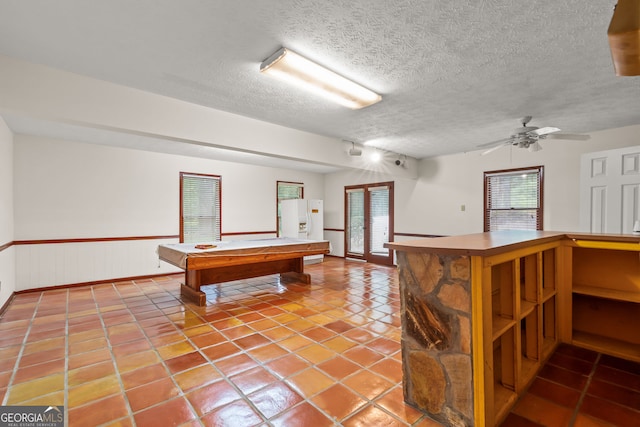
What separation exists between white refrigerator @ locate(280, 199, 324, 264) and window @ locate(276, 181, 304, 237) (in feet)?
0.39

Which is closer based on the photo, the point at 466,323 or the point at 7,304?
the point at 466,323

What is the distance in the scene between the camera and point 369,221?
769 centimetres

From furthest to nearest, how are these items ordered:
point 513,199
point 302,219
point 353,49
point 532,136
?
point 302,219 → point 513,199 → point 532,136 → point 353,49

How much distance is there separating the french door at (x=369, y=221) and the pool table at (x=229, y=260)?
2571mm

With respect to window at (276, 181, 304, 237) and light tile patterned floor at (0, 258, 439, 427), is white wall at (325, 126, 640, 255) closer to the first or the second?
window at (276, 181, 304, 237)

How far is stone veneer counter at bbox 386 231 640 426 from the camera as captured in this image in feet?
5.28

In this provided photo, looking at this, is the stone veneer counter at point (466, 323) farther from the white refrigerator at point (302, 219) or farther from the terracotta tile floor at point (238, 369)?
the white refrigerator at point (302, 219)

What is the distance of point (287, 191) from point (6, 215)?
5.34 meters

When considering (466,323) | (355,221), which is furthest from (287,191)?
(466,323)

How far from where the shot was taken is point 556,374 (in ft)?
7.54

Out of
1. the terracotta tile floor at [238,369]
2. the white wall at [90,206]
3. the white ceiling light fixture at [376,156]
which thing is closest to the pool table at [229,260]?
the terracotta tile floor at [238,369]

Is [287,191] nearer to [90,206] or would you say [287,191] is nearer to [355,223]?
[355,223]

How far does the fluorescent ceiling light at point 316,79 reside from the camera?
2323 mm

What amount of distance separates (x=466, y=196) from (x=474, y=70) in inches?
151
